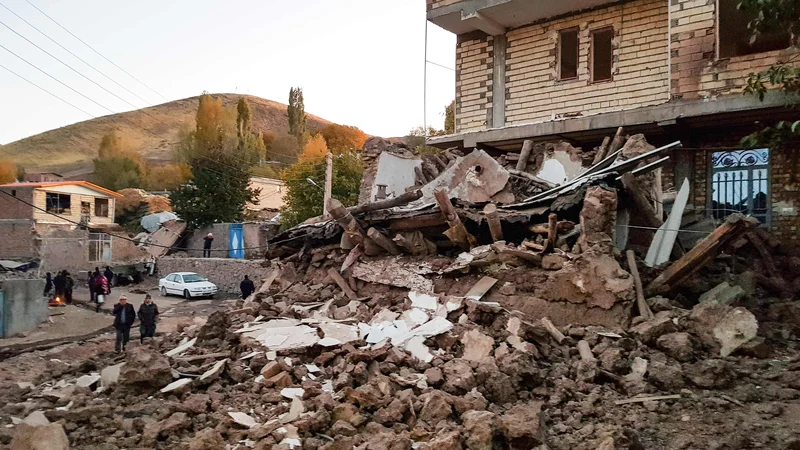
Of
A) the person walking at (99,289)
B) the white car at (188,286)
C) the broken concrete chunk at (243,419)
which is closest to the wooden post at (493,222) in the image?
the broken concrete chunk at (243,419)

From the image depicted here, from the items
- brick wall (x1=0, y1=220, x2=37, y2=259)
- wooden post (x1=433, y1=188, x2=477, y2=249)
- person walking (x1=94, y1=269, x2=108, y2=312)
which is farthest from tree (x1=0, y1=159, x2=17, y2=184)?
wooden post (x1=433, y1=188, x2=477, y2=249)

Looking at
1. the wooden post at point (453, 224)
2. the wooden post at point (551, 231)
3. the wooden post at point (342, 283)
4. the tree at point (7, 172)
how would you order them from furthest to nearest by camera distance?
1. the tree at point (7, 172)
2. the wooden post at point (342, 283)
3. the wooden post at point (453, 224)
4. the wooden post at point (551, 231)

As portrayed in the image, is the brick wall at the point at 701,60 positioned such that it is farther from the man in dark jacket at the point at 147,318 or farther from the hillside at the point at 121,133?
the hillside at the point at 121,133

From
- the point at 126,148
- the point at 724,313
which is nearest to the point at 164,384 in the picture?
the point at 724,313

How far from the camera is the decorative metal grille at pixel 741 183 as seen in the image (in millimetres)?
11211

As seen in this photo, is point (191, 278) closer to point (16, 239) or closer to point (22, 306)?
point (22, 306)

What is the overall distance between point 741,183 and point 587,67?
4.38 metres

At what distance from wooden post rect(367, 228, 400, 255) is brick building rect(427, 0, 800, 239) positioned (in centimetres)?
542

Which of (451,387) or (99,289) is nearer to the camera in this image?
(451,387)

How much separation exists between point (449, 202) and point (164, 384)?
187 inches

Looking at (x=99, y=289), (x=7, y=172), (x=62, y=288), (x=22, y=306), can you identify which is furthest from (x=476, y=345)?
(x=7, y=172)

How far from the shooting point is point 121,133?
103 m

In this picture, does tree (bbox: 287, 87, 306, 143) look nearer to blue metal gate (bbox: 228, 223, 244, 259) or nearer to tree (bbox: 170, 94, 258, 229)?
tree (bbox: 170, 94, 258, 229)

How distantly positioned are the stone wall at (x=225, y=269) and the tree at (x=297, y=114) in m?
48.6
